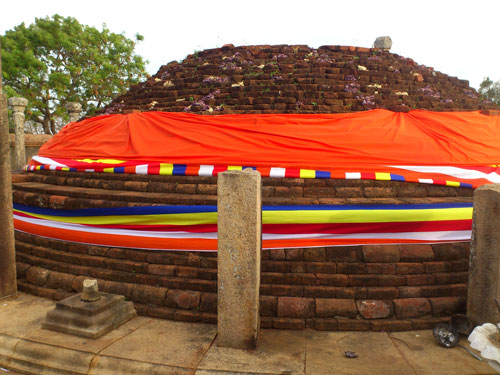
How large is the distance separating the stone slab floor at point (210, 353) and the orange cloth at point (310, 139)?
2.14 meters

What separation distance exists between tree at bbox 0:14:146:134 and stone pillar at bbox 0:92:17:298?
14838 mm

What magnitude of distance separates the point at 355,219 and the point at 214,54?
6.45m

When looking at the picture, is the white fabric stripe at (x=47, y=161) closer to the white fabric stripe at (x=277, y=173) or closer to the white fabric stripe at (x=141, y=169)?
the white fabric stripe at (x=141, y=169)

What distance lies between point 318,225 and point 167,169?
2.25 m

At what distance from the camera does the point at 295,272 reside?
385 cm

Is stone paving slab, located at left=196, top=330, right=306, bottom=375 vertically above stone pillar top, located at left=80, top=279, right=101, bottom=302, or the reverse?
stone pillar top, located at left=80, top=279, right=101, bottom=302

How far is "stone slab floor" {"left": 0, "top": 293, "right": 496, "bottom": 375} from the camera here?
2.85 metres

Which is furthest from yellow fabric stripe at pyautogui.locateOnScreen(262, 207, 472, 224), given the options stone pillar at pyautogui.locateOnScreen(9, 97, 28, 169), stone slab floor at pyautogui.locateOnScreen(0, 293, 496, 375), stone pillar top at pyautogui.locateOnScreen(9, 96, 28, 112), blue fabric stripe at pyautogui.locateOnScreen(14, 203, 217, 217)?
stone pillar at pyautogui.locateOnScreen(9, 97, 28, 169)

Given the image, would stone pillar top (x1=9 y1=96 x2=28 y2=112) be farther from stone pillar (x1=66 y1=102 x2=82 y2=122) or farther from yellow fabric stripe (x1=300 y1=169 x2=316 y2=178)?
yellow fabric stripe (x1=300 y1=169 x2=316 y2=178)

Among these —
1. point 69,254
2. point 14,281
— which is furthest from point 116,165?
point 14,281

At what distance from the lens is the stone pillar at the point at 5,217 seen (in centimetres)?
402

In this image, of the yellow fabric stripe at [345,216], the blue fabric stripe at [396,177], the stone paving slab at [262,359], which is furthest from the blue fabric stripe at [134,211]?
the blue fabric stripe at [396,177]

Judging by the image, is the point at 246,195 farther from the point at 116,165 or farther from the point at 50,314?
A: the point at 116,165

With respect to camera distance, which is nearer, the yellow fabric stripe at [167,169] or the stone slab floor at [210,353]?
the stone slab floor at [210,353]
